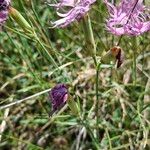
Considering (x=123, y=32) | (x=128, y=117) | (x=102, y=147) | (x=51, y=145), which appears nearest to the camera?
(x=123, y=32)

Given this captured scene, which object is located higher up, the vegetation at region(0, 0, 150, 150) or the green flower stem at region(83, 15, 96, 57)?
the green flower stem at region(83, 15, 96, 57)

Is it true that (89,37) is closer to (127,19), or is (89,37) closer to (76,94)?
(127,19)

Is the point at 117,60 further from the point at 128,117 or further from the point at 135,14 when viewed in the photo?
the point at 128,117

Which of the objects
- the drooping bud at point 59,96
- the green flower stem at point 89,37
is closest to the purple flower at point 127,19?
the green flower stem at point 89,37

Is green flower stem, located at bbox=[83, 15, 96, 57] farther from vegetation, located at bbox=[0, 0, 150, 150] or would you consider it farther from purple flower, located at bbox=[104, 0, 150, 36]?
vegetation, located at bbox=[0, 0, 150, 150]

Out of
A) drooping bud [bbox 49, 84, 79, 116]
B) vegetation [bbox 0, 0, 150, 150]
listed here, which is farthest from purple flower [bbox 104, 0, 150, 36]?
vegetation [bbox 0, 0, 150, 150]

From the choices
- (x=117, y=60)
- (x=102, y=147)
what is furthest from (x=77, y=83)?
(x=117, y=60)

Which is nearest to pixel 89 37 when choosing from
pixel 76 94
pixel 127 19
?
pixel 127 19

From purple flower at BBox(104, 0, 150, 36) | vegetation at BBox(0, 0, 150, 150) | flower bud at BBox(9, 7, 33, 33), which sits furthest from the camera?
vegetation at BBox(0, 0, 150, 150)
